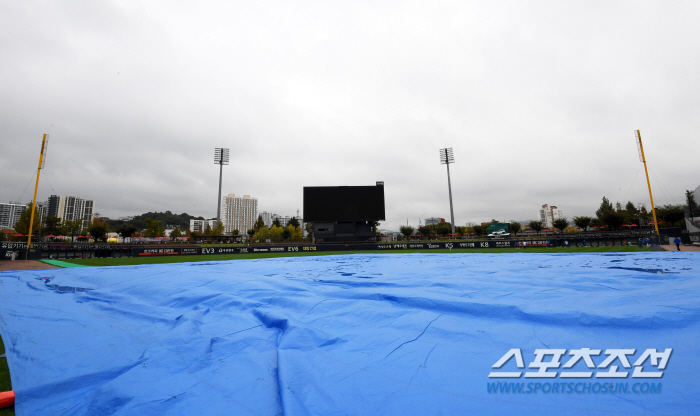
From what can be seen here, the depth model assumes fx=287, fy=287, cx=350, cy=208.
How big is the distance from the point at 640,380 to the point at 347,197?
1520 inches

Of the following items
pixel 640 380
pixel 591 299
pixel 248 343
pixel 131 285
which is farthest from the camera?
pixel 131 285

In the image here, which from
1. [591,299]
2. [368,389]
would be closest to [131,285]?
[368,389]

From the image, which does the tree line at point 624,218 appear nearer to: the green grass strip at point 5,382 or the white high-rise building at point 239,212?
the green grass strip at point 5,382

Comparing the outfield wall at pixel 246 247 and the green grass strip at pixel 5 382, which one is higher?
the outfield wall at pixel 246 247

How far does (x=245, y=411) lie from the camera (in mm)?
1972

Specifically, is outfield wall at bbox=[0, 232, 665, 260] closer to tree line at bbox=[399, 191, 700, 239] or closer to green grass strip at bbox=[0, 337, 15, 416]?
tree line at bbox=[399, 191, 700, 239]

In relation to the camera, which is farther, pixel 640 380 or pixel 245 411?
pixel 640 380

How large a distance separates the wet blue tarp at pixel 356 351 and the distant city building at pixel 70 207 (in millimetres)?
147563

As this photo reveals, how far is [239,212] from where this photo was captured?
159 m

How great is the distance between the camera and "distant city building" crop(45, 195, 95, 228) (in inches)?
4498

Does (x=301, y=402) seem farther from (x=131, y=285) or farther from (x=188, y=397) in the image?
(x=131, y=285)

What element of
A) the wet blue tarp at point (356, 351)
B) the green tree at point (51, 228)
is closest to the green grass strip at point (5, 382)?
the wet blue tarp at point (356, 351)

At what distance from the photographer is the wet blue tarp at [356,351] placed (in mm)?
2021

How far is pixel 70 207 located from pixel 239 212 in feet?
227
